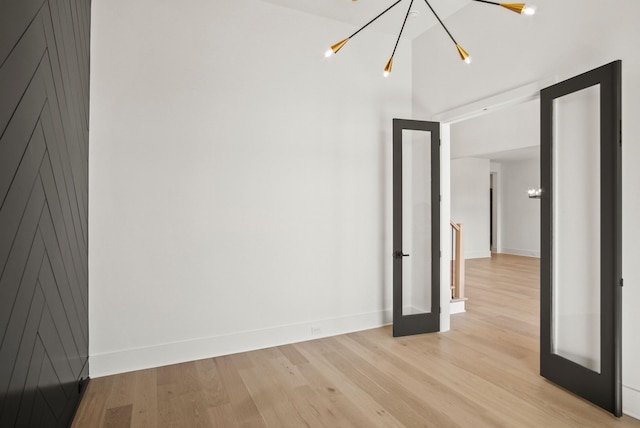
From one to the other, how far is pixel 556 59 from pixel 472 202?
27.7 feet

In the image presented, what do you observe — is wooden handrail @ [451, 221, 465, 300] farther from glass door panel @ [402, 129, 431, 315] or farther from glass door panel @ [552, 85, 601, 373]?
glass door panel @ [552, 85, 601, 373]

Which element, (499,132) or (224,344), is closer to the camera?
(224,344)

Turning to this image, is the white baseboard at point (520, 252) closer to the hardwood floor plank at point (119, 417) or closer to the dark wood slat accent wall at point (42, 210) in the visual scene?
the hardwood floor plank at point (119, 417)

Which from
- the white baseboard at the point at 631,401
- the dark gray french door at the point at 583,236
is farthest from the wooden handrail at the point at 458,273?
the white baseboard at the point at 631,401

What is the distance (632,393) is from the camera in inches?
94.3

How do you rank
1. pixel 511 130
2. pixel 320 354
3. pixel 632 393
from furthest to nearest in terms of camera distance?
pixel 511 130, pixel 320 354, pixel 632 393

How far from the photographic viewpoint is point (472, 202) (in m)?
10.8

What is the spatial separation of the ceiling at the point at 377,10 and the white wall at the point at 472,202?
714 centimetres

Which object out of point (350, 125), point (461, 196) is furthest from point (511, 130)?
point (350, 125)

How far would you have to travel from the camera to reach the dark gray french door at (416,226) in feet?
13.0

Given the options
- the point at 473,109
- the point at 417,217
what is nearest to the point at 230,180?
the point at 417,217

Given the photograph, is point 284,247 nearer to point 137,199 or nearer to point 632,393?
point 137,199

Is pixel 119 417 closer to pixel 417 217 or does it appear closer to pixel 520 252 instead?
pixel 417 217

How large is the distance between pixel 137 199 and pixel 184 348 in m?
1.39
